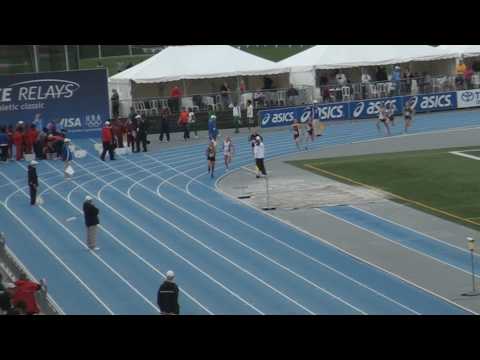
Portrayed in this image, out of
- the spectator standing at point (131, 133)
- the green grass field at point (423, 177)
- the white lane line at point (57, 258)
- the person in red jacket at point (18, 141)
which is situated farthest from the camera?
the spectator standing at point (131, 133)

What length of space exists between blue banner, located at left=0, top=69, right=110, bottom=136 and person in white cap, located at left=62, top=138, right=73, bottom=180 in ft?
16.1

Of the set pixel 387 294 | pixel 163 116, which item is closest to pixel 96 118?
pixel 163 116

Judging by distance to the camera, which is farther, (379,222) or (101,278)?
(379,222)

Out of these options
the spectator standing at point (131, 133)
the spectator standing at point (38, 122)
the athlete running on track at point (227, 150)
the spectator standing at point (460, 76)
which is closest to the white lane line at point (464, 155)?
the athlete running on track at point (227, 150)

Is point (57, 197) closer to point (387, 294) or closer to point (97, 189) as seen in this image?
point (97, 189)

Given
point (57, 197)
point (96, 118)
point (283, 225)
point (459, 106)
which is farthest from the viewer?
point (459, 106)

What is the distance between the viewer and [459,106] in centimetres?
4597

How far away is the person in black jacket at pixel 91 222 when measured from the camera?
22.0m

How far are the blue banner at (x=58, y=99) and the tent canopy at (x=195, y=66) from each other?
13.0ft

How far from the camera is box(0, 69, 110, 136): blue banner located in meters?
38.9

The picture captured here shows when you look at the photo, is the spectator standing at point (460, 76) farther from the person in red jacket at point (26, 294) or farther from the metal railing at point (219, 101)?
the person in red jacket at point (26, 294)

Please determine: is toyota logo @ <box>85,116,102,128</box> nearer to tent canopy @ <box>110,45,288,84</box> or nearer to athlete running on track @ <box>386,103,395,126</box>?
tent canopy @ <box>110,45,288,84</box>

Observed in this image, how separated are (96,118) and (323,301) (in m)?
23.5

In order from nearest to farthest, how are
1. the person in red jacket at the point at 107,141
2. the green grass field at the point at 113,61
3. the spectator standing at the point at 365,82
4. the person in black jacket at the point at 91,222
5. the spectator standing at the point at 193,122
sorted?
the person in black jacket at the point at 91,222 < the person in red jacket at the point at 107,141 < the spectator standing at the point at 193,122 < the spectator standing at the point at 365,82 < the green grass field at the point at 113,61
